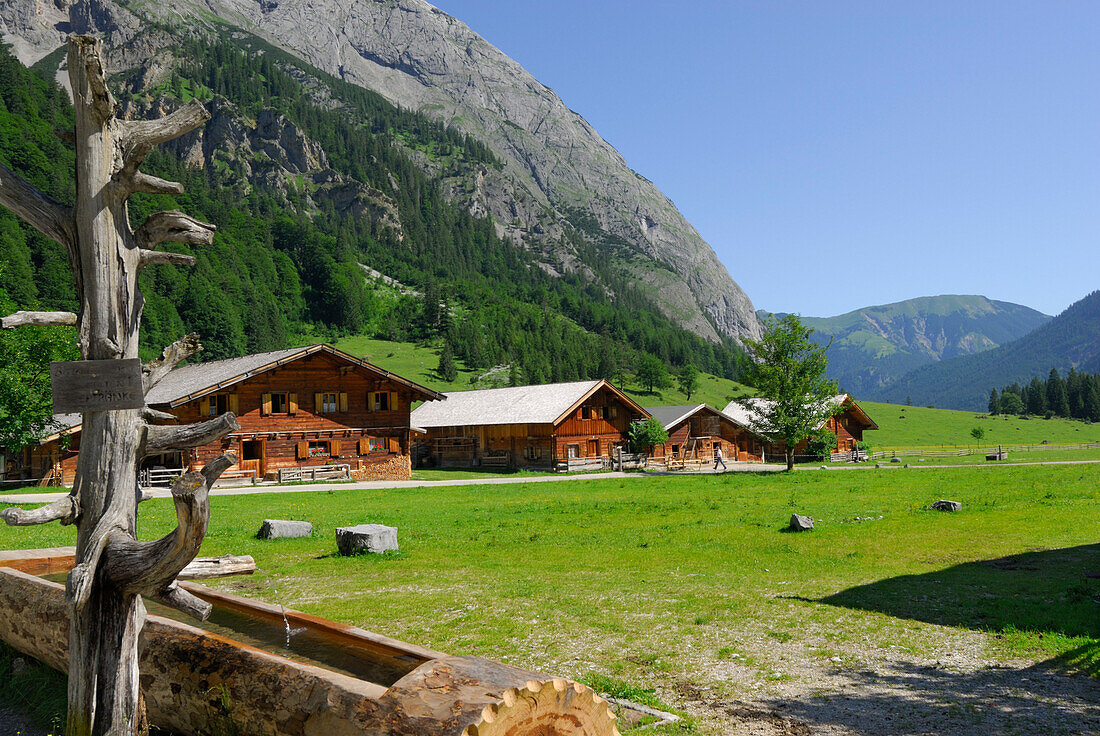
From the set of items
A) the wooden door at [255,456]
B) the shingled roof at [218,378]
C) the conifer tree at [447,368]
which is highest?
the conifer tree at [447,368]

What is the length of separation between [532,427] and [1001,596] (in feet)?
143

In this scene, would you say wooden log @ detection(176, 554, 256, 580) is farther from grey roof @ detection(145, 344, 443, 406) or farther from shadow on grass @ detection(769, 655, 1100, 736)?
grey roof @ detection(145, 344, 443, 406)

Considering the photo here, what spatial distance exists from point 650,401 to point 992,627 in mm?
134206

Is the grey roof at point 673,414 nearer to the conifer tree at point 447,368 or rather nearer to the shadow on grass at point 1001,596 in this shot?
the shadow on grass at point 1001,596

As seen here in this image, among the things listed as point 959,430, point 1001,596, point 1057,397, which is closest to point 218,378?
point 1001,596

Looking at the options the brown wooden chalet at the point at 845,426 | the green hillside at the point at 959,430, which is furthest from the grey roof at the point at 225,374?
the green hillside at the point at 959,430

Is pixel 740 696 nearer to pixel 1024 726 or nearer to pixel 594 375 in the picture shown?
pixel 1024 726

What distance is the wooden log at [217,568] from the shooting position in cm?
1310

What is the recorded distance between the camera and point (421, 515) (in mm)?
23781

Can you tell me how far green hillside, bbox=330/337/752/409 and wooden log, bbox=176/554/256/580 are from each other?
107m

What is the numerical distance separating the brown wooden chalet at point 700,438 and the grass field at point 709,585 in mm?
34293

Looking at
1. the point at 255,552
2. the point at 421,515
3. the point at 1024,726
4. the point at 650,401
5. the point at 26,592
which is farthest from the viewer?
the point at 650,401

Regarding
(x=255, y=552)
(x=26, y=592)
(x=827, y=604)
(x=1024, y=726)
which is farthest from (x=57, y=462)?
(x=1024, y=726)

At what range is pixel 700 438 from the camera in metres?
63.1
